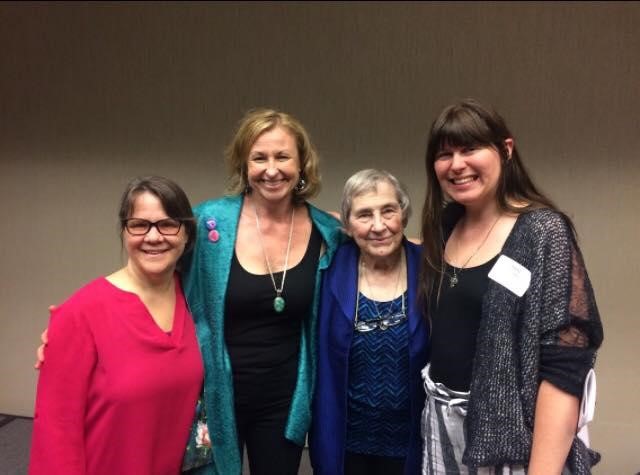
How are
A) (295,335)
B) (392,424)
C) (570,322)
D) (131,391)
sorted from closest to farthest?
1. (570,322)
2. (131,391)
3. (392,424)
4. (295,335)

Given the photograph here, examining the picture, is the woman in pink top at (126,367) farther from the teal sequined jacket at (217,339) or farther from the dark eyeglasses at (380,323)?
the dark eyeglasses at (380,323)

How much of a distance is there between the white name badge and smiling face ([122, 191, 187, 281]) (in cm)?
88

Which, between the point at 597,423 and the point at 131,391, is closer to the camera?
the point at 131,391

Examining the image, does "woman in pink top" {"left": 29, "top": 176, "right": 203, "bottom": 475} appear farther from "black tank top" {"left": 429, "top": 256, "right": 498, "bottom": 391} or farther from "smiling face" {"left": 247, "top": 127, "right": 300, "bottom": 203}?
"black tank top" {"left": 429, "top": 256, "right": 498, "bottom": 391}

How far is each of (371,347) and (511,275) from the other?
57 centimetres

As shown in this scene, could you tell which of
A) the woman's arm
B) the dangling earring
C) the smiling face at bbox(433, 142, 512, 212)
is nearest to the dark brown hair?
the smiling face at bbox(433, 142, 512, 212)

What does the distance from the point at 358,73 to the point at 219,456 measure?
1981mm

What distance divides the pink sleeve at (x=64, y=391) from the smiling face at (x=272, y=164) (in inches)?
27.5

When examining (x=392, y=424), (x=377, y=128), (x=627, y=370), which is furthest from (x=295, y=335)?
(x=627, y=370)

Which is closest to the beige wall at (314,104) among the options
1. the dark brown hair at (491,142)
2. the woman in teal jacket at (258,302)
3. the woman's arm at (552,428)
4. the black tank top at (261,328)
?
the woman in teal jacket at (258,302)

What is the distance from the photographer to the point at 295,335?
1682 millimetres

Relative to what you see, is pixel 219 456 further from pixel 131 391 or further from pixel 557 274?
pixel 557 274

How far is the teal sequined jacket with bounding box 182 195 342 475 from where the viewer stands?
60.4 inches

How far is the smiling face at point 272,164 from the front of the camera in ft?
5.25
